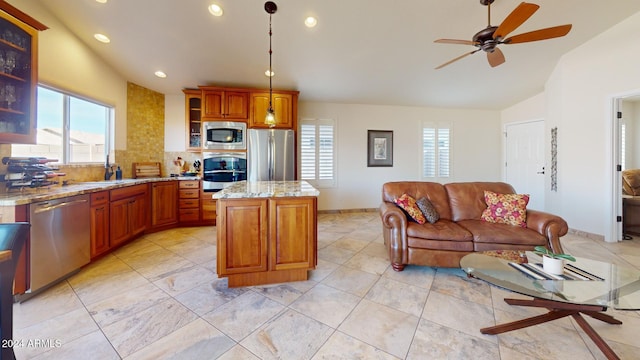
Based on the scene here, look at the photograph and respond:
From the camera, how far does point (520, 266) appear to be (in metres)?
1.69

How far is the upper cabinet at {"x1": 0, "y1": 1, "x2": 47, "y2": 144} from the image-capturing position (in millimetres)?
1979

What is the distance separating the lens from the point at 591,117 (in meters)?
3.51

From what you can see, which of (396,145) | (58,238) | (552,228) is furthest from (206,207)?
(552,228)

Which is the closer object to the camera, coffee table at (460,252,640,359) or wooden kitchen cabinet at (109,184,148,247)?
coffee table at (460,252,640,359)

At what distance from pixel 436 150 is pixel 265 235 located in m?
4.93

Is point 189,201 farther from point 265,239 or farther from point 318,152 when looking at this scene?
point 318,152

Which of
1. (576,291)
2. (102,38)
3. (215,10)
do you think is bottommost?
(576,291)

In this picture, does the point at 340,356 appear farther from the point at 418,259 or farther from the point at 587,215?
the point at 587,215

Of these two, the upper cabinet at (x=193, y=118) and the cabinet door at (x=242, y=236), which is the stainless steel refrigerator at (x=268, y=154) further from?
the cabinet door at (x=242, y=236)

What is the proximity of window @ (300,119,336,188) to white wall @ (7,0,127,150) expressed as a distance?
3.14 meters

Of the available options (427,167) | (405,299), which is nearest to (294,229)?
(405,299)

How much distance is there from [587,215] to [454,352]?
4.02 m

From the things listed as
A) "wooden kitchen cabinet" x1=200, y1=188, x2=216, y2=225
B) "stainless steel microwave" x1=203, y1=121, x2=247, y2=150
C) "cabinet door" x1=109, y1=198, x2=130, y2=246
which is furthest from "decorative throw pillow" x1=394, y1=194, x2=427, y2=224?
"cabinet door" x1=109, y1=198, x2=130, y2=246

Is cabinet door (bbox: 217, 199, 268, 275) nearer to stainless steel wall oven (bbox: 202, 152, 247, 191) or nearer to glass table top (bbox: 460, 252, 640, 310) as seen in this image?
glass table top (bbox: 460, 252, 640, 310)
